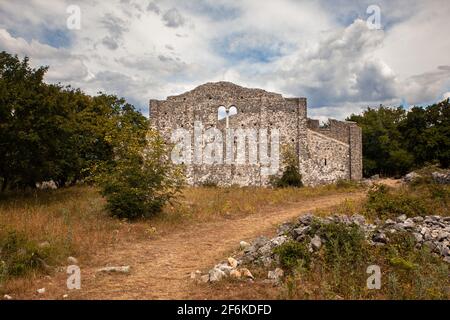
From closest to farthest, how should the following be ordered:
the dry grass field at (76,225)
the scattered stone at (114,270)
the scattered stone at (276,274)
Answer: the scattered stone at (276,274), the dry grass field at (76,225), the scattered stone at (114,270)

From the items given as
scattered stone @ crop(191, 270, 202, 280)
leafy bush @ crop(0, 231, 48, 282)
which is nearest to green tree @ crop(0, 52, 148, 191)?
leafy bush @ crop(0, 231, 48, 282)

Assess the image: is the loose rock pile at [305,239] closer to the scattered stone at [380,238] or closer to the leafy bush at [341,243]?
the scattered stone at [380,238]

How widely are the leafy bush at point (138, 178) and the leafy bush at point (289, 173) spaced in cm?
1332

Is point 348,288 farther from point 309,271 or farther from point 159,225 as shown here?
point 159,225

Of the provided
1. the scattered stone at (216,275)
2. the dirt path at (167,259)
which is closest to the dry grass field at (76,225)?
the dirt path at (167,259)

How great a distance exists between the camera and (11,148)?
13.9 meters

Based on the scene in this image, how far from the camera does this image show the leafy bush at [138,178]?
1264 centimetres

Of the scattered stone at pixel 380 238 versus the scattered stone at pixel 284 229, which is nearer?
the scattered stone at pixel 380 238

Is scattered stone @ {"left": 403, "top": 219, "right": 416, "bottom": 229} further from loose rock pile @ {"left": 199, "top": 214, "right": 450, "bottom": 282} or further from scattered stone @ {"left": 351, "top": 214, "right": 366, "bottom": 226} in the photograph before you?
scattered stone @ {"left": 351, "top": 214, "right": 366, "bottom": 226}

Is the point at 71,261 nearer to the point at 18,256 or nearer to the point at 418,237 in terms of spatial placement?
the point at 18,256

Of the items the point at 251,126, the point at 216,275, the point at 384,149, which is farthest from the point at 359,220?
the point at 384,149
